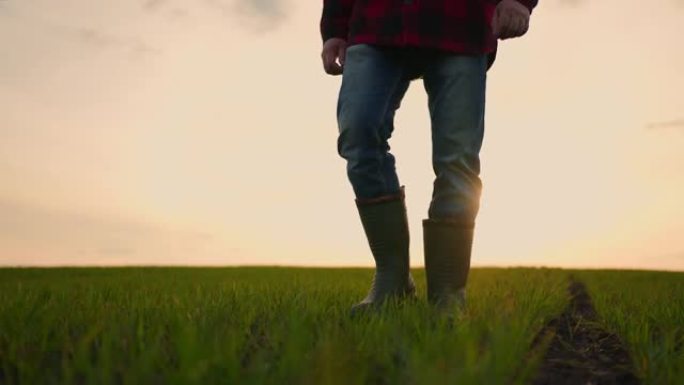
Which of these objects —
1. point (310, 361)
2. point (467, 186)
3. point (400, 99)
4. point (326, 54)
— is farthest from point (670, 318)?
point (310, 361)

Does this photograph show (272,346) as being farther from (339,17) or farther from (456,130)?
(339,17)

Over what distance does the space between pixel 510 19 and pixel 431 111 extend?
1.80 ft

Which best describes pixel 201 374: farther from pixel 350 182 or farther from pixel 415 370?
pixel 350 182

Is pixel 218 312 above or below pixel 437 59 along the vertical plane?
below

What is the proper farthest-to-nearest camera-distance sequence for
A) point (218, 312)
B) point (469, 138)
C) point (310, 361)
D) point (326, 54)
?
point (326, 54) → point (469, 138) → point (218, 312) → point (310, 361)

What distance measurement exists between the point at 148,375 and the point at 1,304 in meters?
2.06

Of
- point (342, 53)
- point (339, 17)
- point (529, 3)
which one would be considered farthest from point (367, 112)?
point (529, 3)

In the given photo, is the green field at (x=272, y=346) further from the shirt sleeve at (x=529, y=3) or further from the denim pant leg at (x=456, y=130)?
the shirt sleeve at (x=529, y=3)

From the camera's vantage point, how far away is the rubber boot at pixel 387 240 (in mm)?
3430

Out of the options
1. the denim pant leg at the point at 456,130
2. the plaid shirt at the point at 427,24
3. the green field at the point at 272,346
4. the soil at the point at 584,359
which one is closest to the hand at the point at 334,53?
the plaid shirt at the point at 427,24

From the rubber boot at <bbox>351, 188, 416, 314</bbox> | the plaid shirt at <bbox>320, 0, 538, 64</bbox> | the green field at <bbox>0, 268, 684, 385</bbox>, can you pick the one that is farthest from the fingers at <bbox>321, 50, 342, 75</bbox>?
the green field at <bbox>0, 268, 684, 385</bbox>

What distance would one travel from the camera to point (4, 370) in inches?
77.7

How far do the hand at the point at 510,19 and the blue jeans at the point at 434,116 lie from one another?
0.16 m

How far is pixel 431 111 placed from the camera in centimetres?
337
